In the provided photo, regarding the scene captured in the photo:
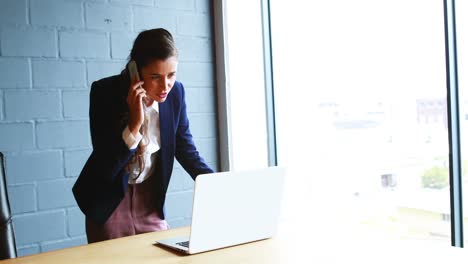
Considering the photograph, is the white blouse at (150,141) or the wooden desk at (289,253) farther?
the white blouse at (150,141)

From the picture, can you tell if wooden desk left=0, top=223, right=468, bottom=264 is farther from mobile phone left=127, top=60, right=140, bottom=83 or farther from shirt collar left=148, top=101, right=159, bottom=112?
mobile phone left=127, top=60, right=140, bottom=83

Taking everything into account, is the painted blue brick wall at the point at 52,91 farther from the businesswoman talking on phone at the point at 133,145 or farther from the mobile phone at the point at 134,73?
the mobile phone at the point at 134,73

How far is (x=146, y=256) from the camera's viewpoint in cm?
160

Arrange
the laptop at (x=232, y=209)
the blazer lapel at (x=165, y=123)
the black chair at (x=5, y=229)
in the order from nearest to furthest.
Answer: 1. the laptop at (x=232, y=209)
2. the black chair at (x=5, y=229)
3. the blazer lapel at (x=165, y=123)

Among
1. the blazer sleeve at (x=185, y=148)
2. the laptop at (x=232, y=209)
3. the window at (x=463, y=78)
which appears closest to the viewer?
the laptop at (x=232, y=209)

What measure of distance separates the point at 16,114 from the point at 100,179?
47 centimetres

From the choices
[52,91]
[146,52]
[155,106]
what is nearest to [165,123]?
[155,106]

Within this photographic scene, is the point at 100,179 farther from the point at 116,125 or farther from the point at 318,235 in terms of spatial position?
the point at 318,235

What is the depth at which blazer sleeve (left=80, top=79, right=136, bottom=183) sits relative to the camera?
220 centimetres

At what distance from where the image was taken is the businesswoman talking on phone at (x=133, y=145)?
2219mm

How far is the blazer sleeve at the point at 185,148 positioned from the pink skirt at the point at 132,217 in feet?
0.79

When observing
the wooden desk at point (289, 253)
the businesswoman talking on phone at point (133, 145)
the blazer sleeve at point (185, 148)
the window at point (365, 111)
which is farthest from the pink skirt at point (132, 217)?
the window at point (365, 111)

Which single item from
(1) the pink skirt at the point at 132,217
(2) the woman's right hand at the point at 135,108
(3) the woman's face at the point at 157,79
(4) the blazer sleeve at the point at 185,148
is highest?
(3) the woman's face at the point at 157,79

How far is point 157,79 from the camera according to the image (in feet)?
7.50
